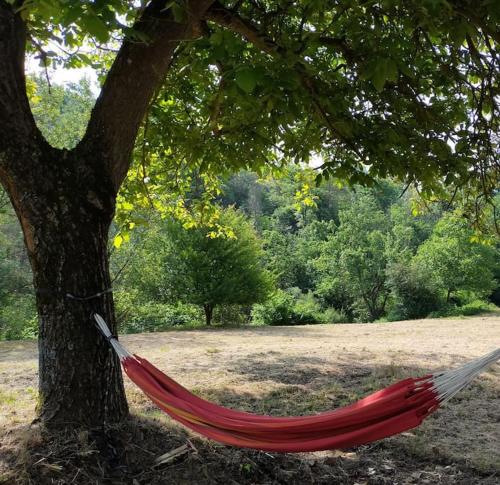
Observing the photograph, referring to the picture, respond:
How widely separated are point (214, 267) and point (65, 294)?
10878 mm

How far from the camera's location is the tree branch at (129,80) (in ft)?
9.64

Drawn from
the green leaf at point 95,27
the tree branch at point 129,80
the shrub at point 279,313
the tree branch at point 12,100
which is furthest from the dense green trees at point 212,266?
the green leaf at point 95,27

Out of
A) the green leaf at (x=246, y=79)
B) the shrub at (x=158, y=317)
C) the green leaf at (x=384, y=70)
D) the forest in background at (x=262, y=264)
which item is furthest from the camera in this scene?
the shrub at (x=158, y=317)

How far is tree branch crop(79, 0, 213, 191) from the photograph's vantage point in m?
2.94

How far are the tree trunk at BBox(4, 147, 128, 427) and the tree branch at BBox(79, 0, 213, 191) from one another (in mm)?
233

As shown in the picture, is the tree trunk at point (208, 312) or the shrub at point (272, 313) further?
the shrub at point (272, 313)

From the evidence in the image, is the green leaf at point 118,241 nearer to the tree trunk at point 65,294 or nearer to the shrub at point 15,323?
the tree trunk at point 65,294

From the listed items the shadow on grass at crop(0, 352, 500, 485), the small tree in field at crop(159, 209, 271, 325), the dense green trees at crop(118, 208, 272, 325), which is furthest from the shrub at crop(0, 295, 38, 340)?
the shadow on grass at crop(0, 352, 500, 485)

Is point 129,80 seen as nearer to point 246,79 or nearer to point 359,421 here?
point 246,79

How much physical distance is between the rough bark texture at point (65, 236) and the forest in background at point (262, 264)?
1.89 meters

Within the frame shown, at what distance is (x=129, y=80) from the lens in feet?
9.67

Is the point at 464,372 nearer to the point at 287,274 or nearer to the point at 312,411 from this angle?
the point at 312,411

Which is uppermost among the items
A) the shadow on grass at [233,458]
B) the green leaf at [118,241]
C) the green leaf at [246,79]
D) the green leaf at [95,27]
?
the green leaf at [95,27]

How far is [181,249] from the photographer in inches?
542
